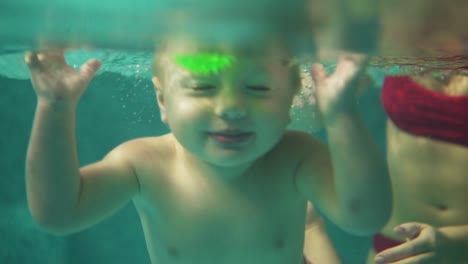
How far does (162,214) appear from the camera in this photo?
301 centimetres

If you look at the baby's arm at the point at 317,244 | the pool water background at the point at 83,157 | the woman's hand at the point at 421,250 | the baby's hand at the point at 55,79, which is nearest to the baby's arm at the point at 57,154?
the baby's hand at the point at 55,79

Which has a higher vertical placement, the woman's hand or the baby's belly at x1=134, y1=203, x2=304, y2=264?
the baby's belly at x1=134, y1=203, x2=304, y2=264

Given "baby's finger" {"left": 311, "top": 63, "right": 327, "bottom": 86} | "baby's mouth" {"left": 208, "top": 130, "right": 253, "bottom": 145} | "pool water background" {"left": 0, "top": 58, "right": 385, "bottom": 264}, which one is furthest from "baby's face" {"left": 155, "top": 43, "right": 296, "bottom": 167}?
"pool water background" {"left": 0, "top": 58, "right": 385, "bottom": 264}

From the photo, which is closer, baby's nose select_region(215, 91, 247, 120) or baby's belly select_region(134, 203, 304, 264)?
baby's nose select_region(215, 91, 247, 120)

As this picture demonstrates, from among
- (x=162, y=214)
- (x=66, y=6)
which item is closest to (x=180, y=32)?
(x=66, y=6)

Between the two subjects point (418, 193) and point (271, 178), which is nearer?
point (271, 178)

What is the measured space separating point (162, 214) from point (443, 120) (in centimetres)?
265

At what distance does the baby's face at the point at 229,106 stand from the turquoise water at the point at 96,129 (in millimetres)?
641

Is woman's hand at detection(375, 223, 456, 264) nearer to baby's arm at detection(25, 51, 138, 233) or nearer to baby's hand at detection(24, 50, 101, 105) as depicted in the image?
baby's arm at detection(25, 51, 138, 233)

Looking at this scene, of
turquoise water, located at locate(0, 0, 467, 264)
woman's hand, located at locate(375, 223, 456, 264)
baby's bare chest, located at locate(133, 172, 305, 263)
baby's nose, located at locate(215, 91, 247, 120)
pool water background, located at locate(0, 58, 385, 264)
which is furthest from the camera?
pool water background, located at locate(0, 58, 385, 264)

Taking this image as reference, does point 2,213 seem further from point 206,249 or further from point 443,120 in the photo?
point 443,120

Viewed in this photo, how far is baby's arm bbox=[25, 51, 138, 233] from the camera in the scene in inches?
93.6

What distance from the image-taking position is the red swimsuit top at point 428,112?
3.98 meters

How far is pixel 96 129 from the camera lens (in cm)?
821
